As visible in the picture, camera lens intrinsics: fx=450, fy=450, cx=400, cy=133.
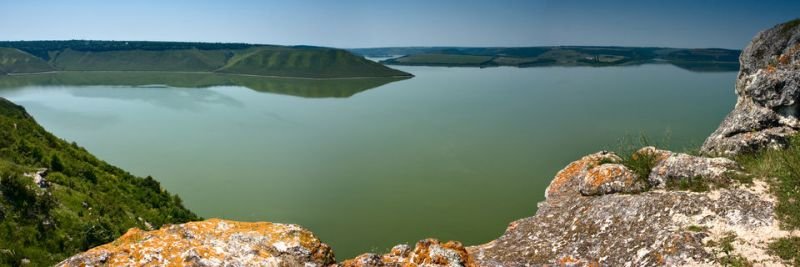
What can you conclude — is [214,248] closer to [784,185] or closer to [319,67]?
[784,185]

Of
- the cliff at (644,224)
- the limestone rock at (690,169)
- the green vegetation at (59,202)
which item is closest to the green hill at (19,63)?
the green vegetation at (59,202)

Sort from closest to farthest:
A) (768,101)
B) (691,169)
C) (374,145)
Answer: (691,169) < (768,101) < (374,145)

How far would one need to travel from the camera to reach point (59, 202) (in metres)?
12.1

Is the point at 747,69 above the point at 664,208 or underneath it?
above

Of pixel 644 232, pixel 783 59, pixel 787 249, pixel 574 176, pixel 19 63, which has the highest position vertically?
pixel 19 63

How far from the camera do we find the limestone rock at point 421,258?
191 inches

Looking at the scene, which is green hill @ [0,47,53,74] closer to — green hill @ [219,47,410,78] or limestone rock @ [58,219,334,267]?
green hill @ [219,47,410,78]

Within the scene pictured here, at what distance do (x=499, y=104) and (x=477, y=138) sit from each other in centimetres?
3299

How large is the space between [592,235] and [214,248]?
5449mm

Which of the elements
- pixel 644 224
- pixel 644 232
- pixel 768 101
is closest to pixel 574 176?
pixel 644 224

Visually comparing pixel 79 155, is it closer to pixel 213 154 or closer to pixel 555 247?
pixel 555 247

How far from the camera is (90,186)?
1567cm

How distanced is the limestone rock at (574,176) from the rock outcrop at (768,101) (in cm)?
207

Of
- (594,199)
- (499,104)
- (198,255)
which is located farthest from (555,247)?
(499,104)
